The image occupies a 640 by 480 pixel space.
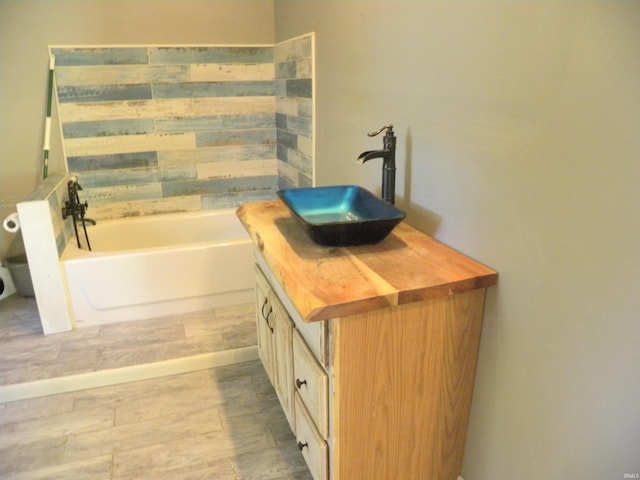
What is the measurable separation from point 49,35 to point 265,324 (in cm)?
232

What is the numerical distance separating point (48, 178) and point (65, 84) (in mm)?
600

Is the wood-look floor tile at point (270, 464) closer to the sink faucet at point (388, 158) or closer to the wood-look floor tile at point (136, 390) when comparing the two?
the wood-look floor tile at point (136, 390)

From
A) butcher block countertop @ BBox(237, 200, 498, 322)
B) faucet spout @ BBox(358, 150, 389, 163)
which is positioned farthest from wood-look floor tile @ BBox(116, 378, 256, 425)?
faucet spout @ BBox(358, 150, 389, 163)

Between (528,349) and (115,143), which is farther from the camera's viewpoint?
(115,143)

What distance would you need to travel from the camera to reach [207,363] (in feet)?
7.71

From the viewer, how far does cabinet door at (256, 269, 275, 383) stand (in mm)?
1837

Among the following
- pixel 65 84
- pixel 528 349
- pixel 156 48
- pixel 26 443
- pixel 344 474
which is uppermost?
pixel 156 48

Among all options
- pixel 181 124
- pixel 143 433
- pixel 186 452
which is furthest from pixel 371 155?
pixel 181 124

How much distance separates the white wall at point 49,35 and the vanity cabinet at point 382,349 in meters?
2.19

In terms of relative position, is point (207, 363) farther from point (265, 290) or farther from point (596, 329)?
point (596, 329)

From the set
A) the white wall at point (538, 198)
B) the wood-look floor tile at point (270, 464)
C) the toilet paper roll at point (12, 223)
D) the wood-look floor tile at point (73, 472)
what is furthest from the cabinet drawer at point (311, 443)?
the toilet paper roll at point (12, 223)

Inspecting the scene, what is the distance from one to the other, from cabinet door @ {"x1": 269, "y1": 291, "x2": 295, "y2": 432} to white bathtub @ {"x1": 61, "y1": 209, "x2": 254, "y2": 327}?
1.09 metres

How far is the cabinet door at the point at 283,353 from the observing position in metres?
1.60

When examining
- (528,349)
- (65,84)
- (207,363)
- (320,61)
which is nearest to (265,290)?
(207,363)
